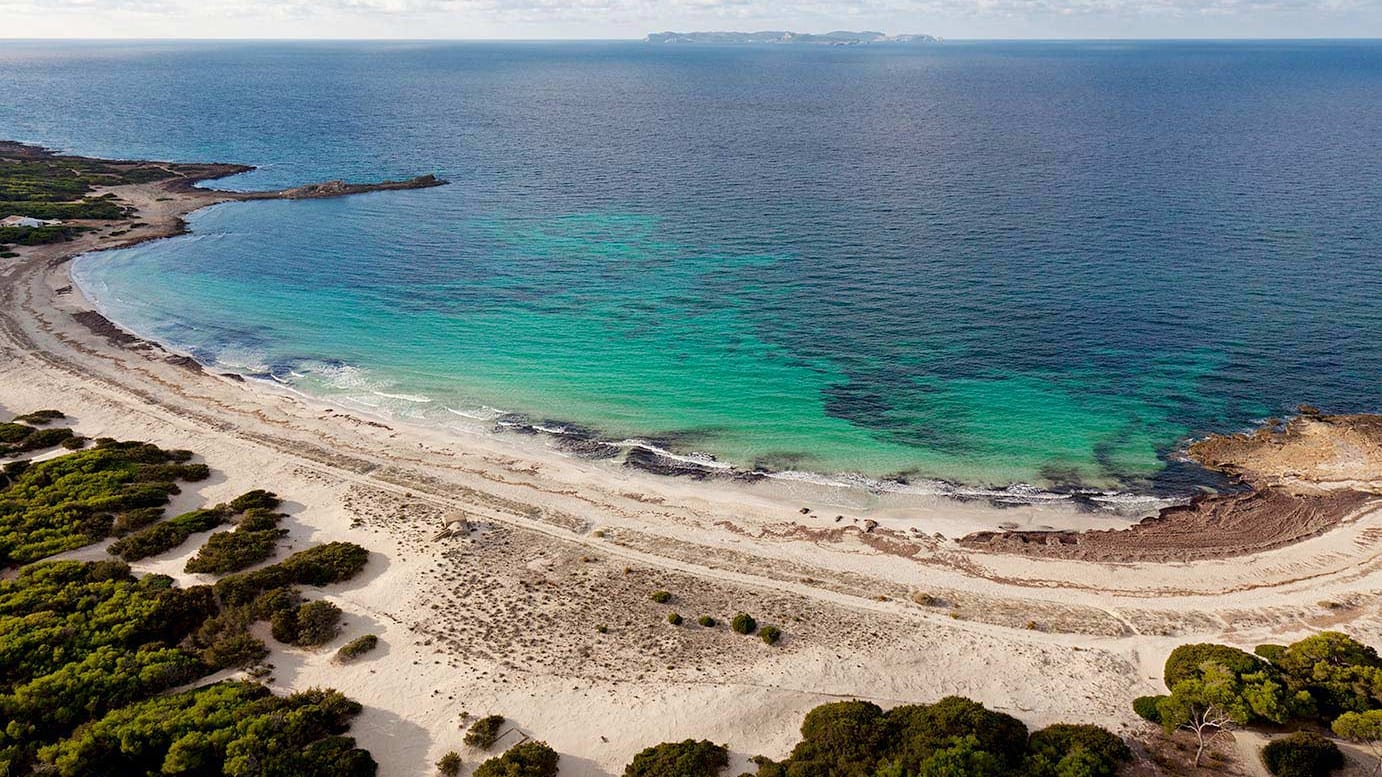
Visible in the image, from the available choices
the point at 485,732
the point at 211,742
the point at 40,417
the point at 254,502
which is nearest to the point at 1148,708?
the point at 485,732

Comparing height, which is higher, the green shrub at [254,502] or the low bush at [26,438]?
the low bush at [26,438]

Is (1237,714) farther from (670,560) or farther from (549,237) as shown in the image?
(549,237)

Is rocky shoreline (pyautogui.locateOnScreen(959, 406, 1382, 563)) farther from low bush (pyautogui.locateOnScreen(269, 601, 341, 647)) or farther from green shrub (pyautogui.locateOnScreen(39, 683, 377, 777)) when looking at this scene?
green shrub (pyautogui.locateOnScreen(39, 683, 377, 777))

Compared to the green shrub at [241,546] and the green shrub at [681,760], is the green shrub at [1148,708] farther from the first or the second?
the green shrub at [241,546]

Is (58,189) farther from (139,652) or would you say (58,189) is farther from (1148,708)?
(1148,708)

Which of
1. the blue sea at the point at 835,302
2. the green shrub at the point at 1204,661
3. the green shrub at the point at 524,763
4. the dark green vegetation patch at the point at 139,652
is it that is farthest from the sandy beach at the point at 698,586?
the blue sea at the point at 835,302

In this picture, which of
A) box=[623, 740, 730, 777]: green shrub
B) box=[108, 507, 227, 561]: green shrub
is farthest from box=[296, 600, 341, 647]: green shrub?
box=[623, 740, 730, 777]: green shrub
